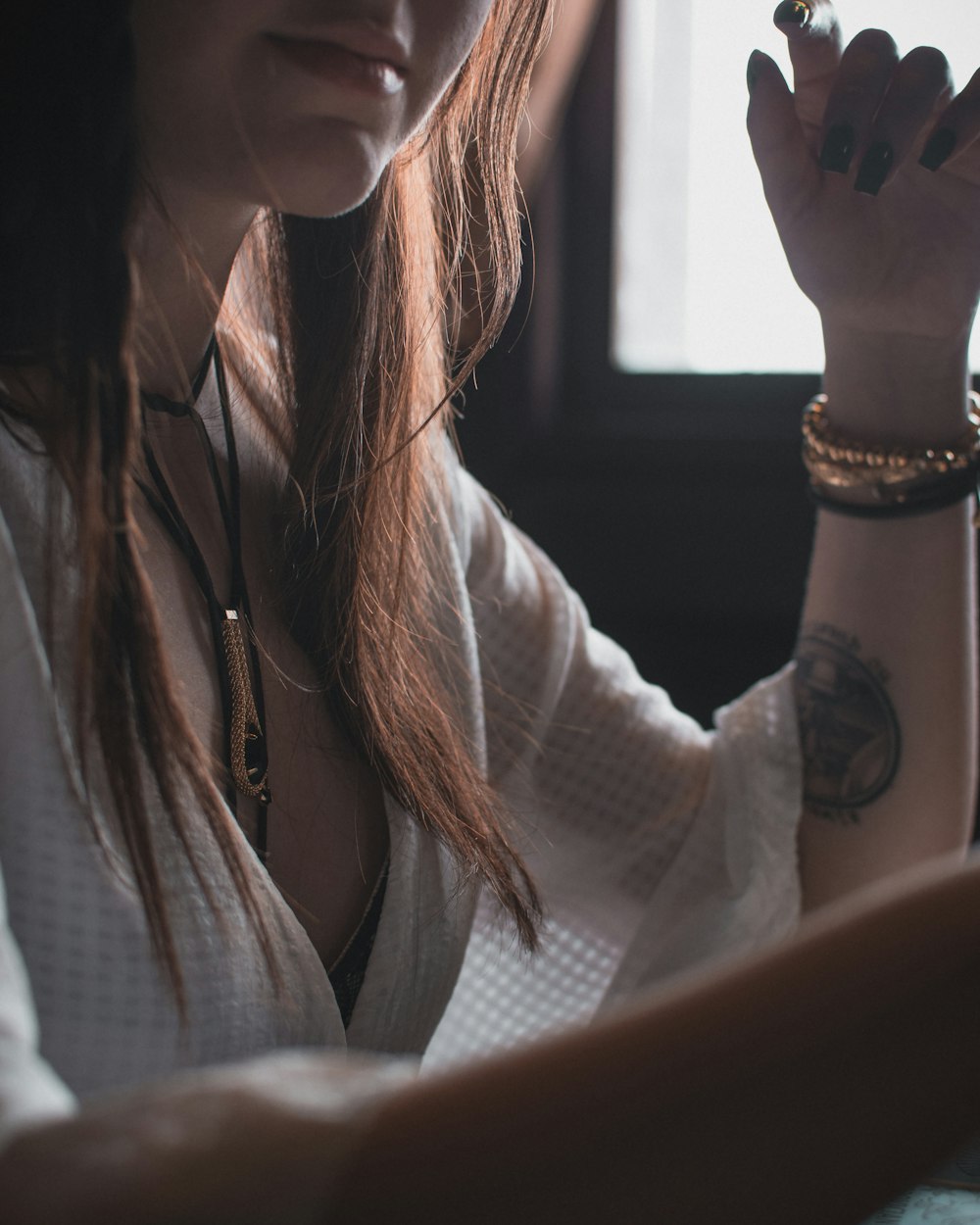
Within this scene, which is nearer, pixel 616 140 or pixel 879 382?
pixel 879 382

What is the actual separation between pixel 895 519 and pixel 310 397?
414mm

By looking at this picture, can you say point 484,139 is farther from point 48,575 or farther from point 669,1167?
point 669,1167

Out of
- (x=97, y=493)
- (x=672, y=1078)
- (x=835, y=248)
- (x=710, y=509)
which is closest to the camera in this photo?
(x=672, y=1078)

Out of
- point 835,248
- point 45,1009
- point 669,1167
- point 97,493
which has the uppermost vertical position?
point 835,248

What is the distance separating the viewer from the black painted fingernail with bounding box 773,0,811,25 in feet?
2.29

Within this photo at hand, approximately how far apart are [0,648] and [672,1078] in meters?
0.36

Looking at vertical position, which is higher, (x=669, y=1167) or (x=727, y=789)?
(x=669, y=1167)

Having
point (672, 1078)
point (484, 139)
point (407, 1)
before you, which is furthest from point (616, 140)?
point (672, 1078)

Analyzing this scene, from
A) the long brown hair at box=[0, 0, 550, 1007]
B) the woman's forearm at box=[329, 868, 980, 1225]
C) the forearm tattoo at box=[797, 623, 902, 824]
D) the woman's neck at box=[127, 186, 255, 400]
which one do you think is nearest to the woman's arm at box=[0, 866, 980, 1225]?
the woman's forearm at box=[329, 868, 980, 1225]

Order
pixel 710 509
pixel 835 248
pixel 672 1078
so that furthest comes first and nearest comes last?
pixel 710 509, pixel 835 248, pixel 672 1078

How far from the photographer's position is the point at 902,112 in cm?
69

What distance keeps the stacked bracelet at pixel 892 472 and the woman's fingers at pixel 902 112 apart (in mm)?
173

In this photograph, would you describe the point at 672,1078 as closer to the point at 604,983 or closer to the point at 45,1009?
the point at 45,1009

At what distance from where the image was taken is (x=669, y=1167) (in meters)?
0.24
